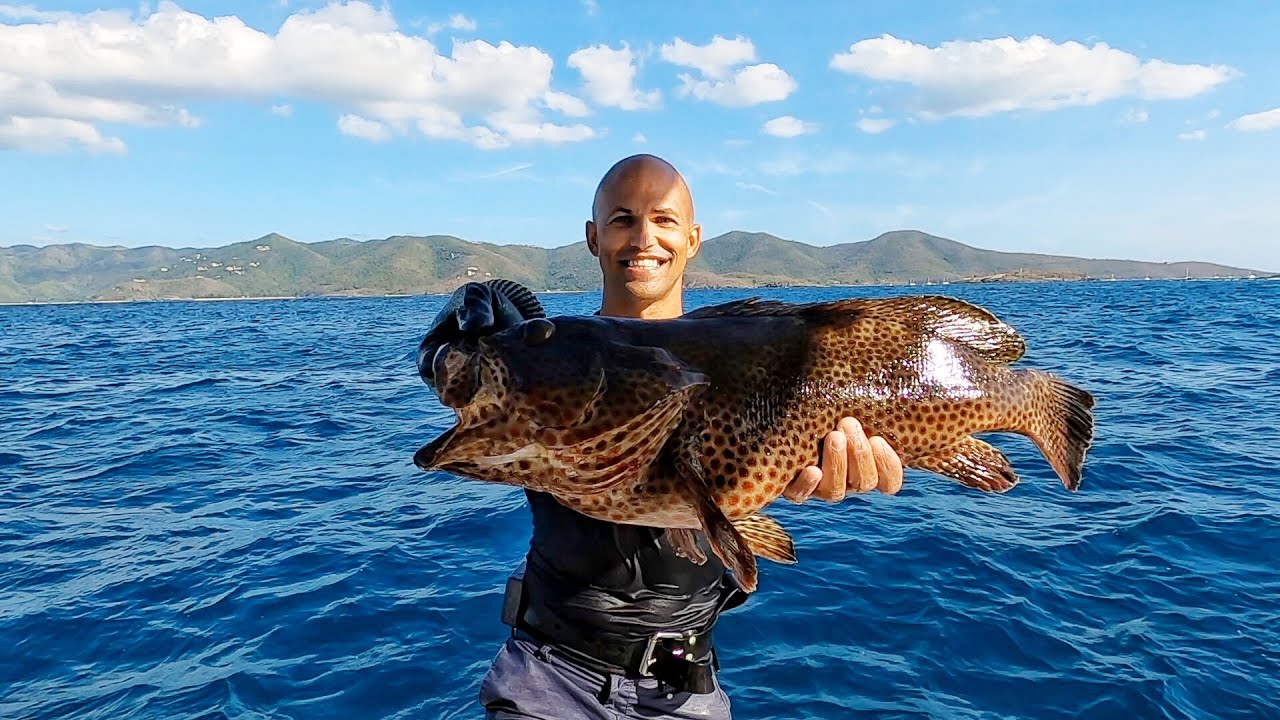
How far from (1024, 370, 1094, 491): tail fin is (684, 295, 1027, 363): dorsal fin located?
0.22 meters

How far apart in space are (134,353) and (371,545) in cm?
3863

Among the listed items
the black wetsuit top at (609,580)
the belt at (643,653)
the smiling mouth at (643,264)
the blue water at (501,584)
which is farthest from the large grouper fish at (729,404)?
the blue water at (501,584)

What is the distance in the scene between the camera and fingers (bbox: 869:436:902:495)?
3.50 meters

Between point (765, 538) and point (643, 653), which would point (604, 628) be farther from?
point (765, 538)

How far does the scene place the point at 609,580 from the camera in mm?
3855

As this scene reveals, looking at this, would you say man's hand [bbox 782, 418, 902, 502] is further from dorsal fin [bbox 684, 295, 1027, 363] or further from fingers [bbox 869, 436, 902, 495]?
dorsal fin [bbox 684, 295, 1027, 363]

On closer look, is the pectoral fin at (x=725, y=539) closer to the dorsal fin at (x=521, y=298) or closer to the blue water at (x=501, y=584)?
the dorsal fin at (x=521, y=298)

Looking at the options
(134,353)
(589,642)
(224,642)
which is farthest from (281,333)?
(589,642)

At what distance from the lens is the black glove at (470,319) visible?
3074 millimetres

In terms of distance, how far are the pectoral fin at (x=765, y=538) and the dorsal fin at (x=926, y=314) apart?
96cm

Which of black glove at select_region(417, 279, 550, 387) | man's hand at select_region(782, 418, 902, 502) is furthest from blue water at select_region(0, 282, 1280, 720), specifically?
black glove at select_region(417, 279, 550, 387)

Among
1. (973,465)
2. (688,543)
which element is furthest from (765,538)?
(973,465)

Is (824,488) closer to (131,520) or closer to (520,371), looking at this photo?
(520,371)

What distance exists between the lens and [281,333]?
58.8m
